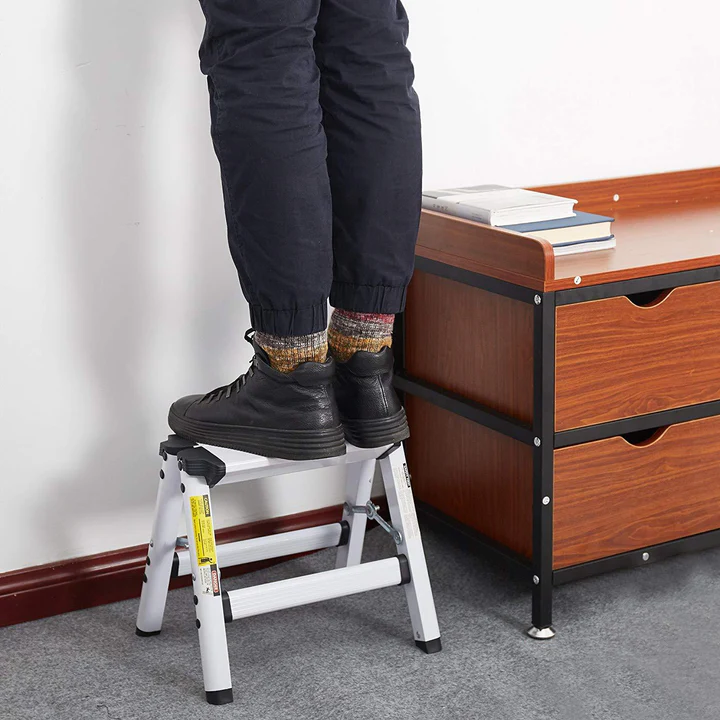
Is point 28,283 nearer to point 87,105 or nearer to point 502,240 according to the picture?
point 87,105

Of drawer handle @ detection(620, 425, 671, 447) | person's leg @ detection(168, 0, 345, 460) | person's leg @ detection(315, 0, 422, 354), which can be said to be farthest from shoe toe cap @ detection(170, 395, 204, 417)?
drawer handle @ detection(620, 425, 671, 447)

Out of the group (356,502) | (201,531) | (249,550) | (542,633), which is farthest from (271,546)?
(542,633)

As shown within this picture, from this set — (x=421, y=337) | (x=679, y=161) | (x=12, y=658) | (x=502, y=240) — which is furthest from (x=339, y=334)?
(x=679, y=161)

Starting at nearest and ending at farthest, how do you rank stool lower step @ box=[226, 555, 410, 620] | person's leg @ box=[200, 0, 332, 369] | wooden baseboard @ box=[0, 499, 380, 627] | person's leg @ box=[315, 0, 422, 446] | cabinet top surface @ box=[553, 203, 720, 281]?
person's leg @ box=[200, 0, 332, 369] < person's leg @ box=[315, 0, 422, 446] < stool lower step @ box=[226, 555, 410, 620] < cabinet top surface @ box=[553, 203, 720, 281] < wooden baseboard @ box=[0, 499, 380, 627]

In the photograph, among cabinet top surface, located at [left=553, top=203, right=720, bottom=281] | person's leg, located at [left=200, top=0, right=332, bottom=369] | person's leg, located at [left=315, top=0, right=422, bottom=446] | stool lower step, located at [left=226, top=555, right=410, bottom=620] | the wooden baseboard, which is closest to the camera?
person's leg, located at [left=200, top=0, right=332, bottom=369]

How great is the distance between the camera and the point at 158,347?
162 centimetres

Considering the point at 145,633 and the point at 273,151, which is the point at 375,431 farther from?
the point at 145,633

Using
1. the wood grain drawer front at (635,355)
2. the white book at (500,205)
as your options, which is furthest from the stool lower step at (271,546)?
the white book at (500,205)

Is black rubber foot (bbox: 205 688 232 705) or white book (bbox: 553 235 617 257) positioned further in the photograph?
white book (bbox: 553 235 617 257)

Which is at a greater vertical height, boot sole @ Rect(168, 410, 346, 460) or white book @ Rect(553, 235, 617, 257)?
white book @ Rect(553, 235, 617, 257)

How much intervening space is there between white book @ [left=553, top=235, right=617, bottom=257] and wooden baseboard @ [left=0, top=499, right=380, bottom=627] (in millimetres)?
691

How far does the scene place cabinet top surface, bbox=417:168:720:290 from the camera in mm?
1403

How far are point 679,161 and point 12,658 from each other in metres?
1.40

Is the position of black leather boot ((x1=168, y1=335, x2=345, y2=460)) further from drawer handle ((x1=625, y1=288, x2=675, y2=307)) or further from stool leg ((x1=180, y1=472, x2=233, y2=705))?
drawer handle ((x1=625, y1=288, x2=675, y2=307))
